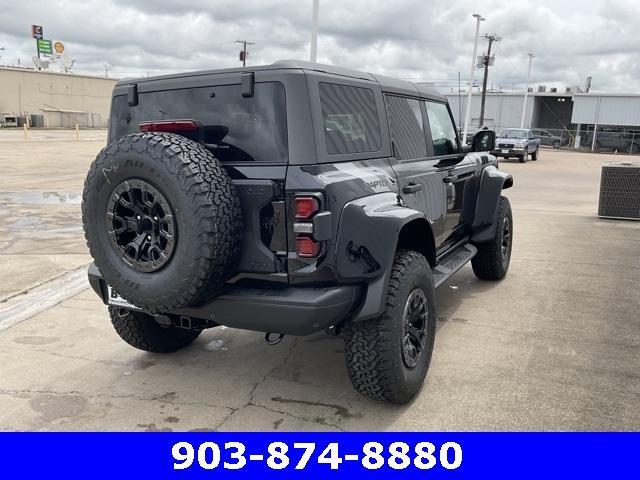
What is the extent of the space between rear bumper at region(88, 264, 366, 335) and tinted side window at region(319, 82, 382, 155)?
77cm

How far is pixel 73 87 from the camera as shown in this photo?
65312 mm

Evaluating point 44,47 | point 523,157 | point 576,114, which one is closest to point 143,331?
point 523,157

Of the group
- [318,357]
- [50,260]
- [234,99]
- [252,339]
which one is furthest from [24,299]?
[234,99]

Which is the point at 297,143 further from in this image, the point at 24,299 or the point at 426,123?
the point at 24,299

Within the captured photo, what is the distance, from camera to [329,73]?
3174mm

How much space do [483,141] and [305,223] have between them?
3.06 meters

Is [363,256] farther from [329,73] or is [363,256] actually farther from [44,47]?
[44,47]

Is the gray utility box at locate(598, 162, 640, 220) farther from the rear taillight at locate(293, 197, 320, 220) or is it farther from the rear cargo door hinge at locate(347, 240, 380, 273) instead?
the rear taillight at locate(293, 197, 320, 220)

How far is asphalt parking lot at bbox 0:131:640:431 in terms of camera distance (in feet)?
10.5

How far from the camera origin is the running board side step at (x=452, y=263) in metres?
4.18

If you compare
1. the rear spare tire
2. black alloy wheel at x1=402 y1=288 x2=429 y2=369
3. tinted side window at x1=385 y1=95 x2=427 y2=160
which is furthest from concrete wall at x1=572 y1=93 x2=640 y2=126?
the rear spare tire

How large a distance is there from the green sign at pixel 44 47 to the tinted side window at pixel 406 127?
90703 mm

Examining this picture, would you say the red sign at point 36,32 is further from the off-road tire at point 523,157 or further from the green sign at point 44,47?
the off-road tire at point 523,157

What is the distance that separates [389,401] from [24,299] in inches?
146
